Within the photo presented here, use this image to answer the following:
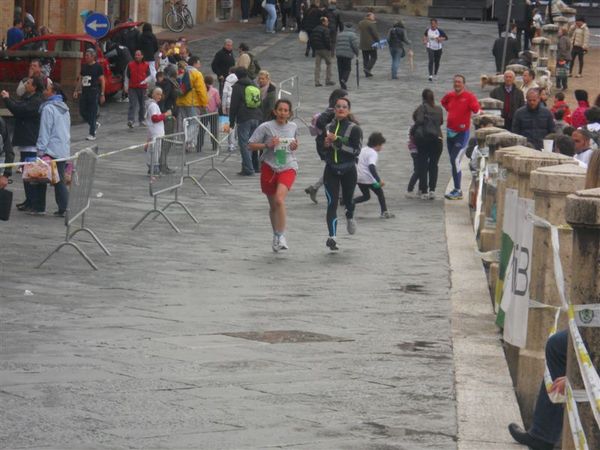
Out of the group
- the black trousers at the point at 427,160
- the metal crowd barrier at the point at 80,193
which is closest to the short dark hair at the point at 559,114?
the black trousers at the point at 427,160

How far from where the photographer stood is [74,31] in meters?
40.4

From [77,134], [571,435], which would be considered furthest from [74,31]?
[571,435]

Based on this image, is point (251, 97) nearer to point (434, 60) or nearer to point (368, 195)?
point (368, 195)

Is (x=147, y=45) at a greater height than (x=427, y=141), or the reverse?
(x=147, y=45)

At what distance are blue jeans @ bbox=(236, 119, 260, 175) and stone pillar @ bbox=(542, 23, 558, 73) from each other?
17244mm

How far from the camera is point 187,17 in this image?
48625mm

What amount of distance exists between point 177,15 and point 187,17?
0.94 metres

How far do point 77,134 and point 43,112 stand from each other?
9.71 metres

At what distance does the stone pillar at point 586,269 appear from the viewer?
627cm

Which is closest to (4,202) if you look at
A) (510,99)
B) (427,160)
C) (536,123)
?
(427,160)

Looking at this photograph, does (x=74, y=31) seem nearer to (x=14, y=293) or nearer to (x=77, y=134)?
(x=77, y=134)

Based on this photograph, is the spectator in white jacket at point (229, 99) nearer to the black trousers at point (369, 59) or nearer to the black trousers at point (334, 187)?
the black trousers at point (334, 187)

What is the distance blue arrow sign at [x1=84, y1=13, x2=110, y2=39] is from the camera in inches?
1252

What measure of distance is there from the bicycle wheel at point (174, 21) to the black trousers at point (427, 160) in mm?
27343
